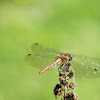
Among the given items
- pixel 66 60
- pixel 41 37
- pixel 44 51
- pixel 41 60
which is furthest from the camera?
pixel 41 37

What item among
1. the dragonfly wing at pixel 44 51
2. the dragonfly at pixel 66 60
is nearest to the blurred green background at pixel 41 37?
the dragonfly wing at pixel 44 51

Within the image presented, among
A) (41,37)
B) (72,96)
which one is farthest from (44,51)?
(41,37)

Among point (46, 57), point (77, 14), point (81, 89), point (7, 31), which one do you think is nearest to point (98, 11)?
point (77, 14)

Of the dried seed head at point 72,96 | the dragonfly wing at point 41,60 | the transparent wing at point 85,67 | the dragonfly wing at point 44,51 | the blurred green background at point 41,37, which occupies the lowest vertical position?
the dried seed head at point 72,96

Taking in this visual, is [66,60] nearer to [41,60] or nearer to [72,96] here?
[41,60]

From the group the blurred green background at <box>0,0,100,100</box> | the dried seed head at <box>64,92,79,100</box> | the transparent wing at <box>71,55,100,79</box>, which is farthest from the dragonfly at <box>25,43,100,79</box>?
the blurred green background at <box>0,0,100,100</box>

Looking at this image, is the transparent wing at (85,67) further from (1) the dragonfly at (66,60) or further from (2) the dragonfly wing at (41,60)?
(2) the dragonfly wing at (41,60)
